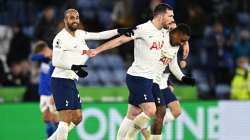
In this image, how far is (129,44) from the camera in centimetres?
2203

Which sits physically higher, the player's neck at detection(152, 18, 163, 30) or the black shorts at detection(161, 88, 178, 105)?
the player's neck at detection(152, 18, 163, 30)

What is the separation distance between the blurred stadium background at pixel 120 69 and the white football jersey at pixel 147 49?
439 cm

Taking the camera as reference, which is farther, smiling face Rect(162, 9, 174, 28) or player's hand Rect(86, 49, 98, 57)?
smiling face Rect(162, 9, 174, 28)

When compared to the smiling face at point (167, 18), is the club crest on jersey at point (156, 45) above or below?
below

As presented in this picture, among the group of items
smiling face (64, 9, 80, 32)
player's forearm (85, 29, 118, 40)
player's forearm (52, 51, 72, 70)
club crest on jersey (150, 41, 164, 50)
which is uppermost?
smiling face (64, 9, 80, 32)

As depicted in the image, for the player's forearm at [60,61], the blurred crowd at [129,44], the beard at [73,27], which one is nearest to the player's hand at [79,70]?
the player's forearm at [60,61]

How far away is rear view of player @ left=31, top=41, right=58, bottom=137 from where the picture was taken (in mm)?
18156

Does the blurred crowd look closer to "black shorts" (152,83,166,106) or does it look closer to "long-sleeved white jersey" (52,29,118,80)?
"black shorts" (152,83,166,106)

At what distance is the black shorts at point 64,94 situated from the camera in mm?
15289

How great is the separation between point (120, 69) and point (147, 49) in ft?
21.4

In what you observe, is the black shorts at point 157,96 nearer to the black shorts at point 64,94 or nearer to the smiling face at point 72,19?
the black shorts at point 64,94

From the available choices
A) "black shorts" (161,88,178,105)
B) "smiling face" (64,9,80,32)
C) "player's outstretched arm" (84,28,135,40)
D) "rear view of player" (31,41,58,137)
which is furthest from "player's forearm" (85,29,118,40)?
"rear view of player" (31,41,58,137)

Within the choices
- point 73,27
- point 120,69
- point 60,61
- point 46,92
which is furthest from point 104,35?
point 120,69

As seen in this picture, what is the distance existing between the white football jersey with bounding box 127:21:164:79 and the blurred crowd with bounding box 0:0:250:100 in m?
5.17
